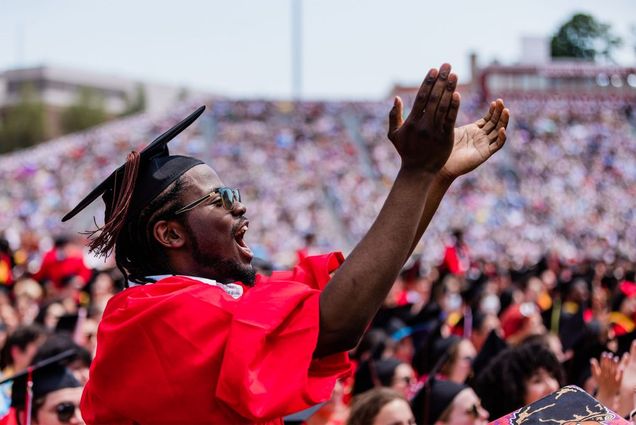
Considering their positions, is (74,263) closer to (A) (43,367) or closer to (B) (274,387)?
(A) (43,367)

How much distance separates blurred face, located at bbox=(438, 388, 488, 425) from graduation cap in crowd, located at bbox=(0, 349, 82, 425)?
5.64ft

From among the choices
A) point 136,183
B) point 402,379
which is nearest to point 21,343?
point 402,379

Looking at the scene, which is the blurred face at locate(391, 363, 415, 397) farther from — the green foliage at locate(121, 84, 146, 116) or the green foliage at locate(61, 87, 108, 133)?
the green foliage at locate(121, 84, 146, 116)

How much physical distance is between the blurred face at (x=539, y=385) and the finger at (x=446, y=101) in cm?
271

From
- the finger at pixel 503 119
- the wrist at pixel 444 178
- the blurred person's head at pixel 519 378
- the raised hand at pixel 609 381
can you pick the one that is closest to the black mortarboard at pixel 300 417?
the blurred person's head at pixel 519 378

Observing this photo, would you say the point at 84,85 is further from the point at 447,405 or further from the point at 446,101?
the point at 446,101

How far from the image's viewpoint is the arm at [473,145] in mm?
2100

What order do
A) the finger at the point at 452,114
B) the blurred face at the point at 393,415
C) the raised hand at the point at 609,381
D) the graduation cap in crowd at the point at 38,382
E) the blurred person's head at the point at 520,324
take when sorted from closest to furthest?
the finger at the point at 452,114 → the raised hand at the point at 609,381 → the graduation cap in crowd at the point at 38,382 → the blurred face at the point at 393,415 → the blurred person's head at the point at 520,324

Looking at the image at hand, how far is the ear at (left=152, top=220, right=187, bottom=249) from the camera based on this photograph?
6.88 ft

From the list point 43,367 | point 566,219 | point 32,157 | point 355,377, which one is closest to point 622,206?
point 566,219

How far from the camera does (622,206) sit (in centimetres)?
3092

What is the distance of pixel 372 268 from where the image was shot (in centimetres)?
177

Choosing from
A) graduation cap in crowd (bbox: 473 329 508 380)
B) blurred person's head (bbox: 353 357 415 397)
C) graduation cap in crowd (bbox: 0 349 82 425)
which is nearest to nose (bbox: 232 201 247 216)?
graduation cap in crowd (bbox: 0 349 82 425)

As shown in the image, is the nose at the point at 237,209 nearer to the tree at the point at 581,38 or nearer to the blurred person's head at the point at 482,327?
the blurred person's head at the point at 482,327
